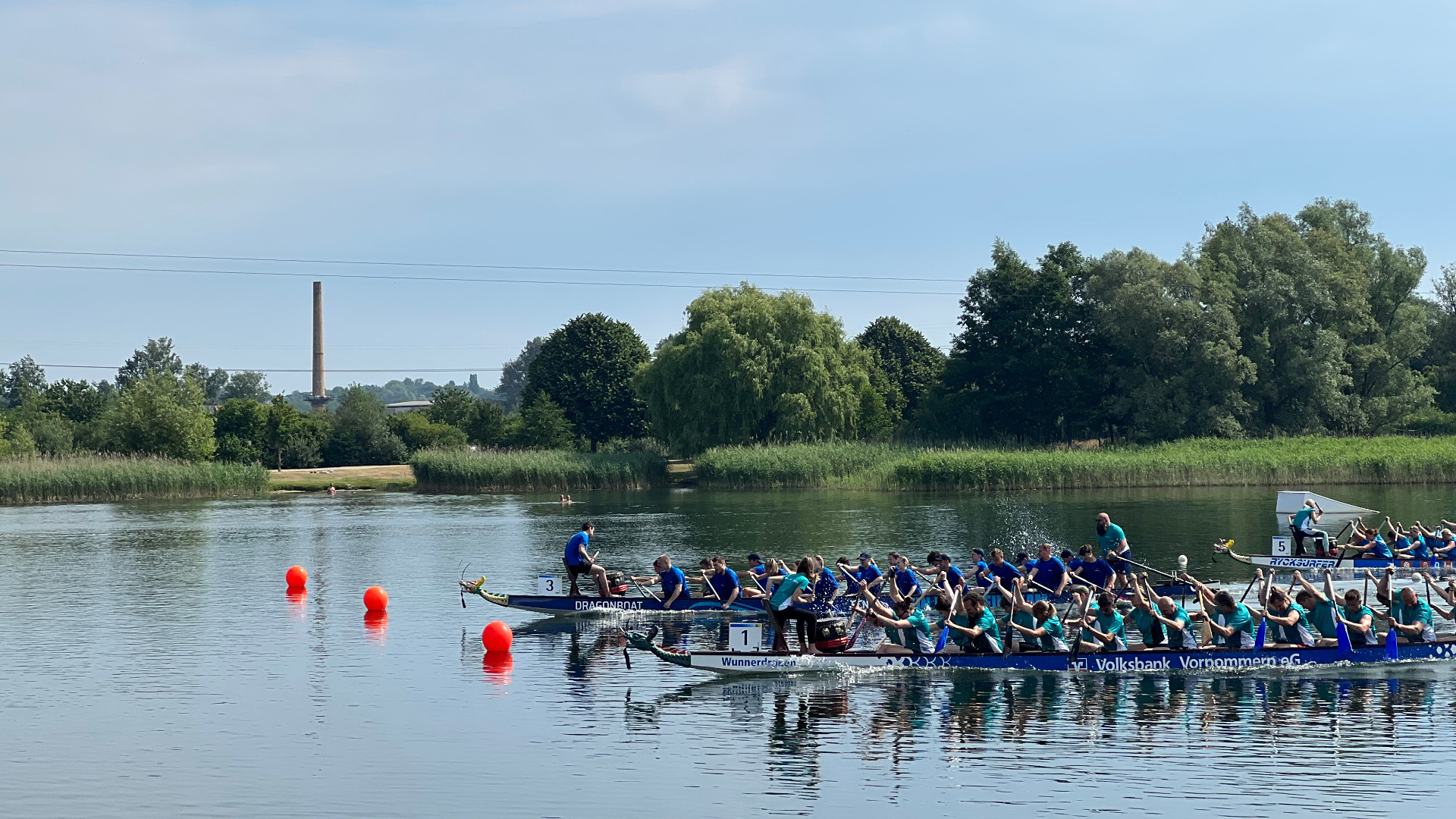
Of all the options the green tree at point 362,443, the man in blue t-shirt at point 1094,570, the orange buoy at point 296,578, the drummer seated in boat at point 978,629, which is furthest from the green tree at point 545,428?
the drummer seated in boat at point 978,629

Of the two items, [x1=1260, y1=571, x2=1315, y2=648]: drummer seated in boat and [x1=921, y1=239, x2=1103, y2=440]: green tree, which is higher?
[x1=921, y1=239, x2=1103, y2=440]: green tree

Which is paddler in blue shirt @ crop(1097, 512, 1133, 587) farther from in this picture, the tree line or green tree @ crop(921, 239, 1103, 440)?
green tree @ crop(921, 239, 1103, 440)

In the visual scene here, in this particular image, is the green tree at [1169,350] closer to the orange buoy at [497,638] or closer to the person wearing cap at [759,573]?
the person wearing cap at [759,573]

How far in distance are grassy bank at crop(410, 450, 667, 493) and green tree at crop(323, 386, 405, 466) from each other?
1763 centimetres

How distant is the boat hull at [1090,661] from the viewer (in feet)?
66.0

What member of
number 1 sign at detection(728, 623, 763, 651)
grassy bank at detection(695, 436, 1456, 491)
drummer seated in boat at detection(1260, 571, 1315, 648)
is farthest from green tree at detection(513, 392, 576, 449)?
drummer seated in boat at detection(1260, 571, 1315, 648)

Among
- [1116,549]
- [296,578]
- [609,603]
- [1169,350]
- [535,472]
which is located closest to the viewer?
[1116,549]

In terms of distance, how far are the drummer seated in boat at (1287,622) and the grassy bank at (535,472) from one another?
166 feet

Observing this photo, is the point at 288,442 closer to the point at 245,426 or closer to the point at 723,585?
the point at 245,426

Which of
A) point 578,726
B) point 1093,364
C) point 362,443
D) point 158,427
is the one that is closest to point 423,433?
point 362,443

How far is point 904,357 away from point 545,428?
29462 millimetres

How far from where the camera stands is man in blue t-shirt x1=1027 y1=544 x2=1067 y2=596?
81.0ft

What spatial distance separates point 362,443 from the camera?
91250 mm

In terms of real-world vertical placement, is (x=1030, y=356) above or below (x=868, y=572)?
above
